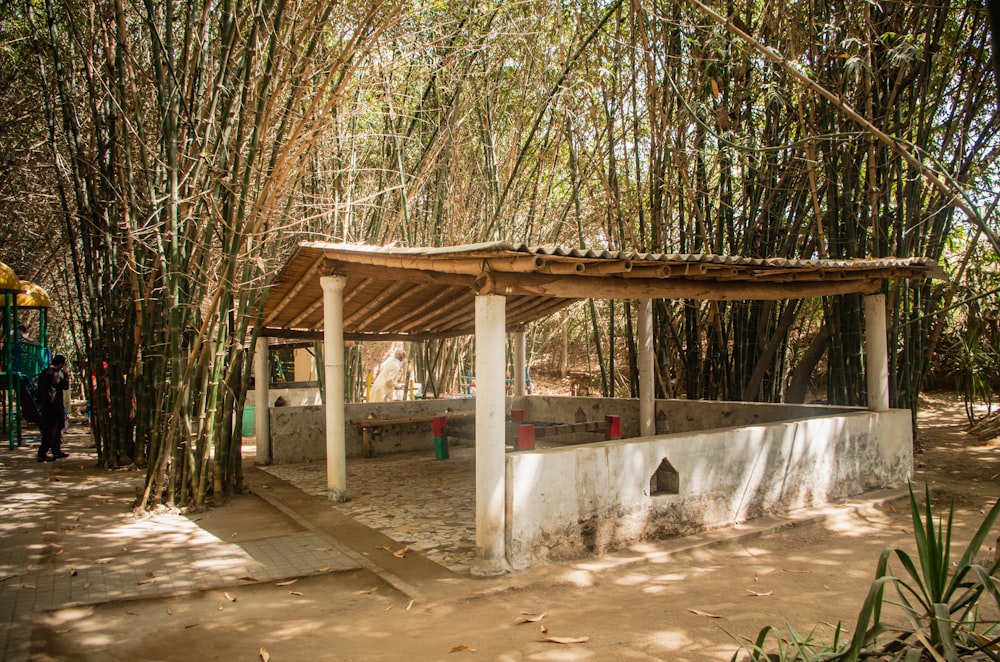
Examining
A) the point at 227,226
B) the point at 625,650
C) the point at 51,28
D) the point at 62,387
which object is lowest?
the point at 625,650

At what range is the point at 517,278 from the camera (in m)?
4.05

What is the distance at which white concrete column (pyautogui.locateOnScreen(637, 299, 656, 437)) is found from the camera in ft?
21.0

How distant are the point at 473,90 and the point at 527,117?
4.03ft

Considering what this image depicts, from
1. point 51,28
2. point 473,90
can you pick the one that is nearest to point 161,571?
point 51,28

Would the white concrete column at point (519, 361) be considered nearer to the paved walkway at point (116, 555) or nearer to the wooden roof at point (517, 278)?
the wooden roof at point (517, 278)

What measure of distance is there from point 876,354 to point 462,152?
556cm

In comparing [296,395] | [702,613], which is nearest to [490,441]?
[702,613]

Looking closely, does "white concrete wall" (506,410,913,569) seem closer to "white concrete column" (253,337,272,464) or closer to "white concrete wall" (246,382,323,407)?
"white concrete column" (253,337,272,464)

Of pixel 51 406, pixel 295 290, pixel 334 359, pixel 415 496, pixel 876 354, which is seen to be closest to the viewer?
pixel 334 359

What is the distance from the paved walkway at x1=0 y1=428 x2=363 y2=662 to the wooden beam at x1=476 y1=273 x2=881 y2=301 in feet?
6.12

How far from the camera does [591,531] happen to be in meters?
4.21

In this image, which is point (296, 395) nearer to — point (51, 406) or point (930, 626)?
point (51, 406)

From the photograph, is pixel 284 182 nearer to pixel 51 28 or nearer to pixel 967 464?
pixel 51 28

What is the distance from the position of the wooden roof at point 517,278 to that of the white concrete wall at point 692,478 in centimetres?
98
